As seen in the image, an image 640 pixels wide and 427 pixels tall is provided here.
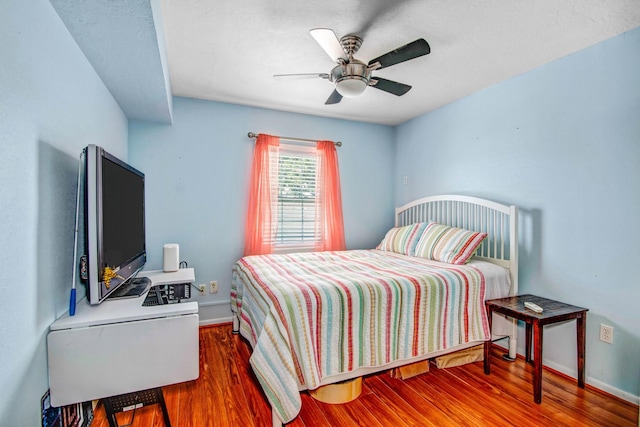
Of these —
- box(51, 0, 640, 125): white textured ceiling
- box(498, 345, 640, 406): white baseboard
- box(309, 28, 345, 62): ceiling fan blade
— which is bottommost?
box(498, 345, 640, 406): white baseboard

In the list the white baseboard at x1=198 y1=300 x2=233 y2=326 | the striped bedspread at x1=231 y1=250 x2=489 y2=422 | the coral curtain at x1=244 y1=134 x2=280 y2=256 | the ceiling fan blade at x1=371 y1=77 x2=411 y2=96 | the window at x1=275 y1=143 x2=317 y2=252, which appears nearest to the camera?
the striped bedspread at x1=231 y1=250 x2=489 y2=422

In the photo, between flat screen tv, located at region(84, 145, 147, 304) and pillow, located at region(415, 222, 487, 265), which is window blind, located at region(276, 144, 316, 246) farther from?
flat screen tv, located at region(84, 145, 147, 304)

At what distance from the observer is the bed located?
1.69 metres

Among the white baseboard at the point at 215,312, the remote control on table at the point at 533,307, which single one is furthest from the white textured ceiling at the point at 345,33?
the white baseboard at the point at 215,312

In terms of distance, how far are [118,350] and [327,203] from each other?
2683 millimetres

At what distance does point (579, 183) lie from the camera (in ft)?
7.39

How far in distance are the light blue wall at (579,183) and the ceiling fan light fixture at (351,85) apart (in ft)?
4.87

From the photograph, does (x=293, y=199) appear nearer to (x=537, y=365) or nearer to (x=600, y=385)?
(x=537, y=365)

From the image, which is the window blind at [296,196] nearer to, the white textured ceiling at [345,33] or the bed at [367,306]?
the bed at [367,306]

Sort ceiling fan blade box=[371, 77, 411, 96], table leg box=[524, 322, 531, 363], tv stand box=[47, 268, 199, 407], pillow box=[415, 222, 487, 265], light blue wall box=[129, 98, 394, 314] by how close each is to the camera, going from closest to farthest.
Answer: tv stand box=[47, 268, 199, 407] → ceiling fan blade box=[371, 77, 411, 96] → table leg box=[524, 322, 531, 363] → pillow box=[415, 222, 487, 265] → light blue wall box=[129, 98, 394, 314]

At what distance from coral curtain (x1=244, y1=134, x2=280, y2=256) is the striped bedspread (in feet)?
2.60

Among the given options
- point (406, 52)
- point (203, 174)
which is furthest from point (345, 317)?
point (203, 174)

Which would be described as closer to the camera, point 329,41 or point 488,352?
point 329,41

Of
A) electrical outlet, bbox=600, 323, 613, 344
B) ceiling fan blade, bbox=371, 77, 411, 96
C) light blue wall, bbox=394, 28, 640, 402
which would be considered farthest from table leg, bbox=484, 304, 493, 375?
ceiling fan blade, bbox=371, 77, 411, 96
